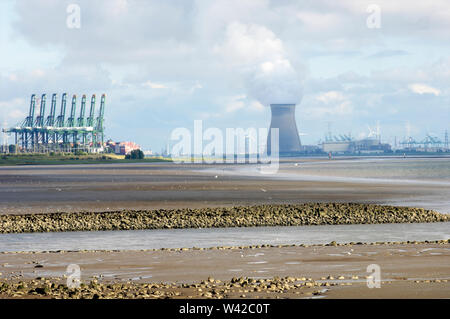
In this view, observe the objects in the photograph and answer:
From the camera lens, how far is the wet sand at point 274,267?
1666 cm

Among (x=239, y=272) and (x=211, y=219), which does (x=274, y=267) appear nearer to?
(x=239, y=272)

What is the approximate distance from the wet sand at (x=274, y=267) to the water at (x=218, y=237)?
222 cm

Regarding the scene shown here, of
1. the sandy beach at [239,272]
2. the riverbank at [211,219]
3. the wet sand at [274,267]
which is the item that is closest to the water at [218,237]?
the riverbank at [211,219]

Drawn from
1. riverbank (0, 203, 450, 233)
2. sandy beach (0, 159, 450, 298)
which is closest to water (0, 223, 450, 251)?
riverbank (0, 203, 450, 233)

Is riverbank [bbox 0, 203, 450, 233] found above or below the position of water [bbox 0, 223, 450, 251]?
above

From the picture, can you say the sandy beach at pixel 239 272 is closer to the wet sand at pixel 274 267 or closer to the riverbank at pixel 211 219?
the wet sand at pixel 274 267

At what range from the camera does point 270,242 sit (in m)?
27.6

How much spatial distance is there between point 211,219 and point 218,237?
Answer: 19.9 ft

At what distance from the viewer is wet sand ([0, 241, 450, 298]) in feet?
54.6

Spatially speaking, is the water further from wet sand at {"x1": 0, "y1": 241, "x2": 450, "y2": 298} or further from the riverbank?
wet sand at {"x1": 0, "y1": 241, "x2": 450, "y2": 298}

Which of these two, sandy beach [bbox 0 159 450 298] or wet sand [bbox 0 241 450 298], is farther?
wet sand [bbox 0 241 450 298]

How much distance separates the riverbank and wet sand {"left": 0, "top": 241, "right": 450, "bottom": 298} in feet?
30.9
